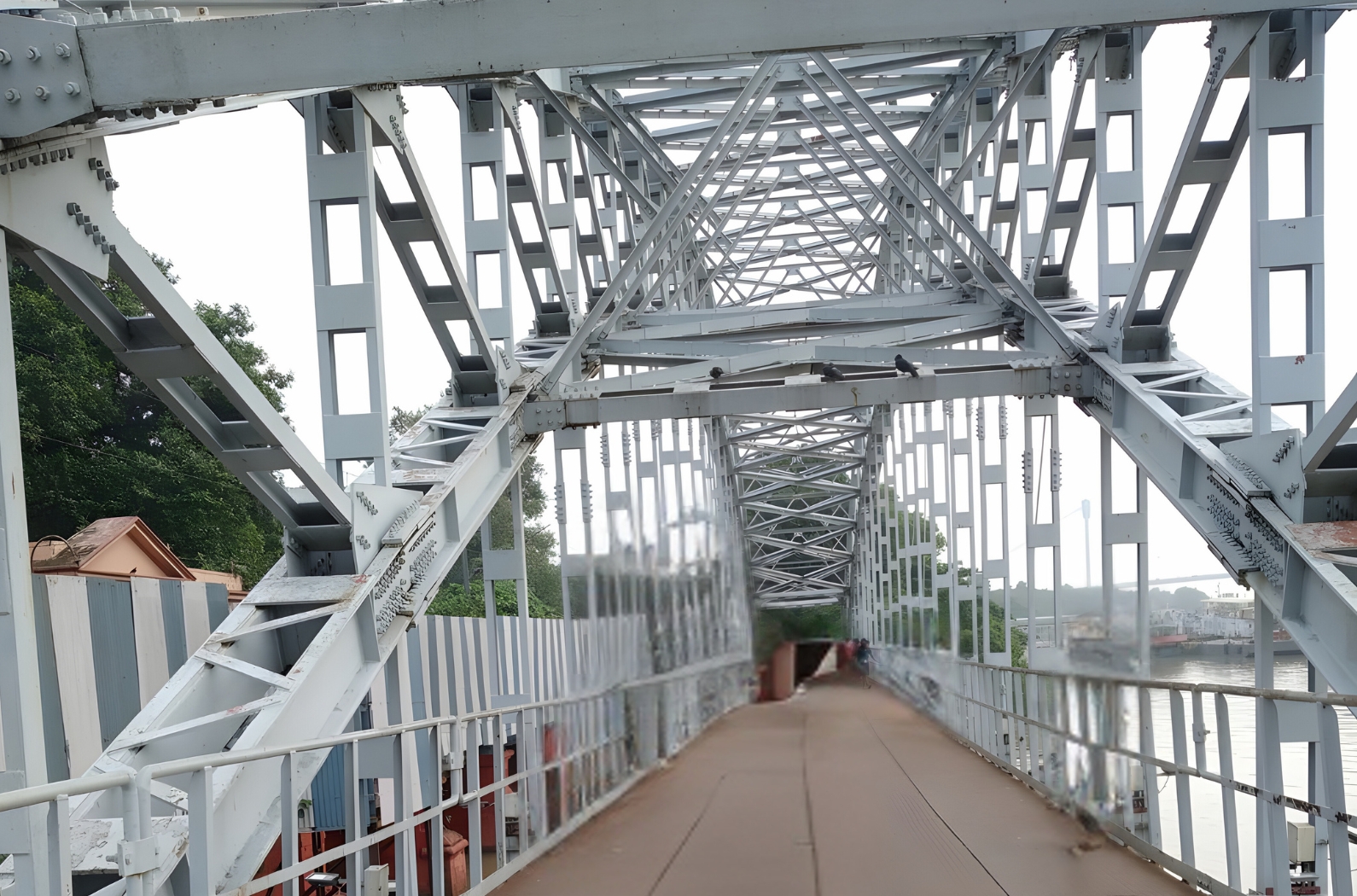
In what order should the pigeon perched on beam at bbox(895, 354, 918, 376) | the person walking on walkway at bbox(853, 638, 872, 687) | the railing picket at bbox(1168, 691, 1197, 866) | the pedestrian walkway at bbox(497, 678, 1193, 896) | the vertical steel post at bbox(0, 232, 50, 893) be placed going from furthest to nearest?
the person walking on walkway at bbox(853, 638, 872, 687) < the pigeon perched on beam at bbox(895, 354, 918, 376) < the pedestrian walkway at bbox(497, 678, 1193, 896) < the railing picket at bbox(1168, 691, 1197, 866) < the vertical steel post at bbox(0, 232, 50, 893)

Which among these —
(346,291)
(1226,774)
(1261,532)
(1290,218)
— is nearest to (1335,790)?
(1226,774)

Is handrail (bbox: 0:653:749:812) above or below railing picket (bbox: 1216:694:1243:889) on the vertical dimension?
above

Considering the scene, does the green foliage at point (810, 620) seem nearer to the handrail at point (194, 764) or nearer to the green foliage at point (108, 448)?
the green foliage at point (108, 448)

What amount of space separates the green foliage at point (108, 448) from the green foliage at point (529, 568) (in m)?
14.4

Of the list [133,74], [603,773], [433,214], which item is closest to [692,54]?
[133,74]

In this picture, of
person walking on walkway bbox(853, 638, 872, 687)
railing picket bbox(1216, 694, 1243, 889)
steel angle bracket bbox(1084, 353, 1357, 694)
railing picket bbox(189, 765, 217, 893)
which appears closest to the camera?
railing picket bbox(189, 765, 217, 893)

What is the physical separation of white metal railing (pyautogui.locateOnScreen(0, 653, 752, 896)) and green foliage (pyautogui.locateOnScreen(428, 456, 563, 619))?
33402mm

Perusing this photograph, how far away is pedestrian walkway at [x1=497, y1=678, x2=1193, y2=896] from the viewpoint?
7.59 meters

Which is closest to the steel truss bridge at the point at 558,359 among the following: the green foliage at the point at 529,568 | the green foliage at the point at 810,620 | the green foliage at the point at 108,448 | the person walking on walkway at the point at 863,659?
the green foliage at the point at 108,448

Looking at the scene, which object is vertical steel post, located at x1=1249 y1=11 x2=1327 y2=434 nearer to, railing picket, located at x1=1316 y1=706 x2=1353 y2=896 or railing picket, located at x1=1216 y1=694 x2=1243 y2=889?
railing picket, located at x1=1216 y1=694 x2=1243 y2=889

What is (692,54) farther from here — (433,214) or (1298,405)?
(1298,405)

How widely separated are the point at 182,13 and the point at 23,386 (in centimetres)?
2454

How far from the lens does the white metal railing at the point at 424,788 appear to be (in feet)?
14.1

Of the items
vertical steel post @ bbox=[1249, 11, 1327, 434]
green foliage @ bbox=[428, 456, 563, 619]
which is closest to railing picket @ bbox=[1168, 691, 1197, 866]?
vertical steel post @ bbox=[1249, 11, 1327, 434]
